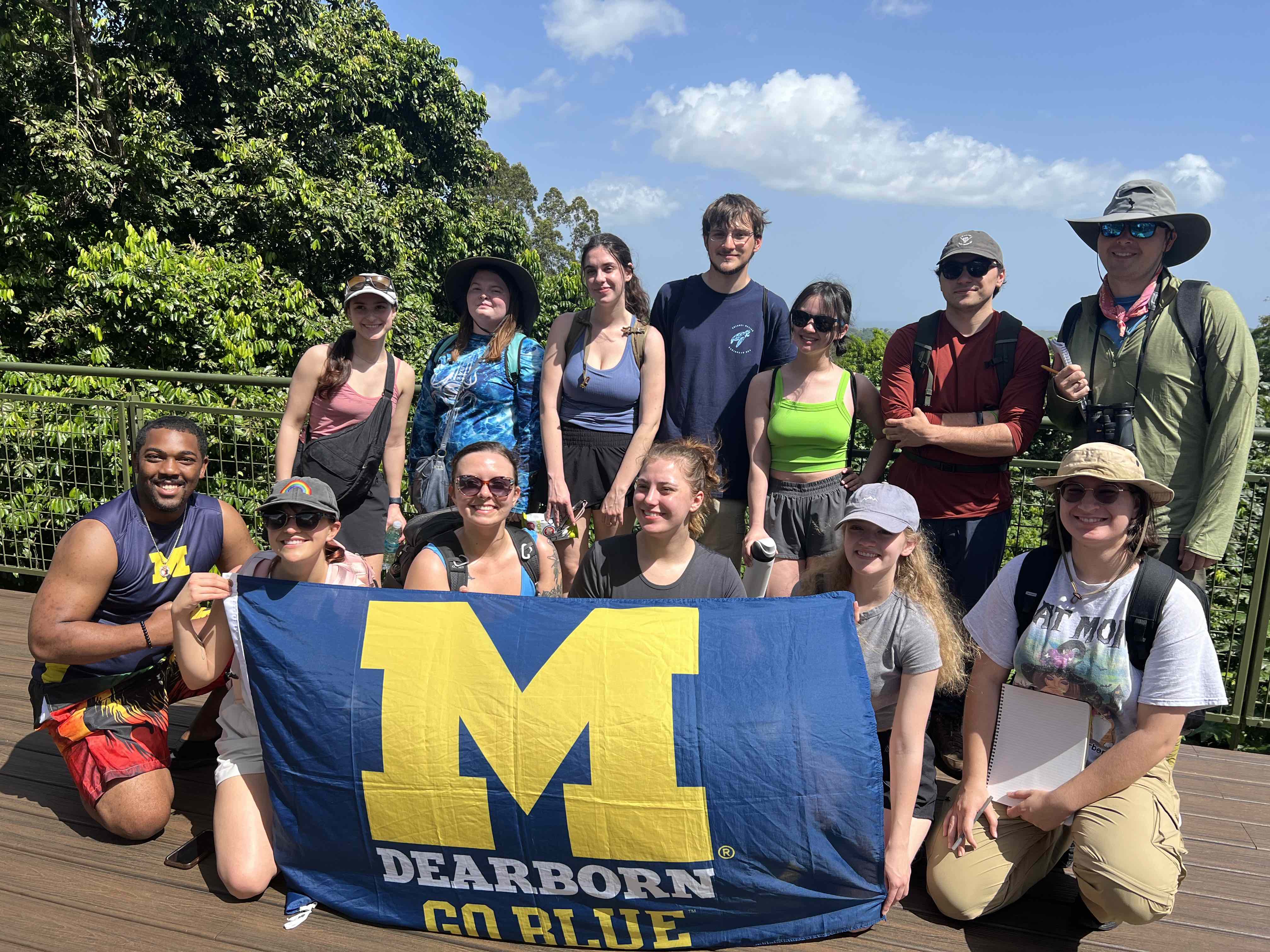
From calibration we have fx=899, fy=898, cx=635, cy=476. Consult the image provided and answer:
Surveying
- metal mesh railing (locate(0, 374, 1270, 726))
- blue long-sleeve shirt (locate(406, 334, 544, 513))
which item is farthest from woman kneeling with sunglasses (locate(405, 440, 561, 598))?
metal mesh railing (locate(0, 374, 1270, 726))

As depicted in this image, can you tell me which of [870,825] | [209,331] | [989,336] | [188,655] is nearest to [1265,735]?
[989,336]

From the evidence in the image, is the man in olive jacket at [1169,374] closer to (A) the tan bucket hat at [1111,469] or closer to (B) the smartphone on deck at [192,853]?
(A) the tan bucket hat at [1111,469]

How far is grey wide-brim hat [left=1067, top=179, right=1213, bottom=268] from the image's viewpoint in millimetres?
3428

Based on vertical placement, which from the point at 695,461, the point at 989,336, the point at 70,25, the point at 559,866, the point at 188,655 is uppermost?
the point at 70,25

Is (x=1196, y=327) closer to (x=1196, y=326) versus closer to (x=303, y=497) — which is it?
(x=1196, y=326)

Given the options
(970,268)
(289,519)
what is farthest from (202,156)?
(970,268)

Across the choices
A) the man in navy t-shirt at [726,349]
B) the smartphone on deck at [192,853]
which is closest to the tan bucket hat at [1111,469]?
the man in navy t-shirt at [726,349]

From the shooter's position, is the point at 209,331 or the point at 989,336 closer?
the point at 989,336

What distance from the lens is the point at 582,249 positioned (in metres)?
4.27

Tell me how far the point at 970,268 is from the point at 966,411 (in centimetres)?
59

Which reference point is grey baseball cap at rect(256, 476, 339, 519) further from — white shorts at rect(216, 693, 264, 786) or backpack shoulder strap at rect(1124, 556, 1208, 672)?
backpack shoulder strap at rect(1124, 556, 1208, 672)

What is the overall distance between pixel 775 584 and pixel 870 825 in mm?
1437

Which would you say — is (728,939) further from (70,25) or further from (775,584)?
(70,25)

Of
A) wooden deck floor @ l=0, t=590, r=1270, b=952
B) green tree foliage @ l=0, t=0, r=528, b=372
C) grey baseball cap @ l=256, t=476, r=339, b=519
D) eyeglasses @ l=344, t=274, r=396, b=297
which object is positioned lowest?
wooden deck floor @ l=0, t=590, r=1270, b=952
